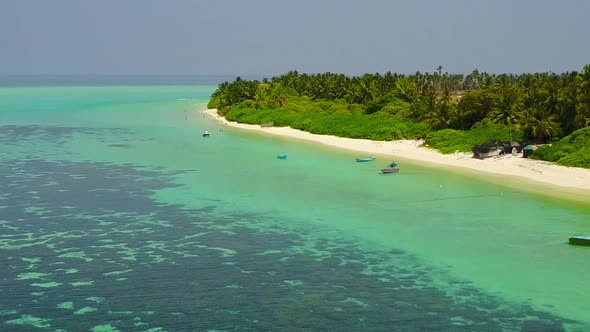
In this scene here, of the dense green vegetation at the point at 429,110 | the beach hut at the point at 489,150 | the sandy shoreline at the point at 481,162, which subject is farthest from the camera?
the dense green vegetation at the point at 429,110

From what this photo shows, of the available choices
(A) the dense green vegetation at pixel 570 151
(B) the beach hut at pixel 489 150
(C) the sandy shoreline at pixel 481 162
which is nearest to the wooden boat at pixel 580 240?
(C) the sandy shoreline at pixel 481 162

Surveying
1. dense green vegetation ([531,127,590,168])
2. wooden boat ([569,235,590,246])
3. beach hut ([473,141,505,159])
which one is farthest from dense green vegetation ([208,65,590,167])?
wooden boat ([569,235,590,246])

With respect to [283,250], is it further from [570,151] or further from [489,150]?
[489,150]

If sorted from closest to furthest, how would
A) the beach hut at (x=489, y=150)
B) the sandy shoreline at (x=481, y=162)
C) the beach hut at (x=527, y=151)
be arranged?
the sandy shoreline at (x=481, y=162) → the beach hut at (x=527, y=151) → the beach hut at (x=489, y=150)

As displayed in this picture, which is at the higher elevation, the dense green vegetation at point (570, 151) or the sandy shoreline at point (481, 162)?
the dense green vegetation at point (570, 151)

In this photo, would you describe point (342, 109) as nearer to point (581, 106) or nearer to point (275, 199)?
point (581, 106)

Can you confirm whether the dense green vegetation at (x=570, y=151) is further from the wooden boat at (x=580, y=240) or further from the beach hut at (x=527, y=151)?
the wooden boat at (x=580, y=240)

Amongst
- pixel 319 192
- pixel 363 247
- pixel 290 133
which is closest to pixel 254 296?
pixel 363 247
